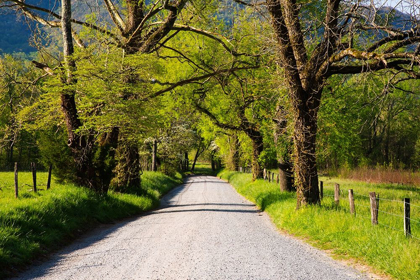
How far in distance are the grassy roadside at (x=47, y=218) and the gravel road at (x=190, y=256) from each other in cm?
42

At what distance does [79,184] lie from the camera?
1323cm

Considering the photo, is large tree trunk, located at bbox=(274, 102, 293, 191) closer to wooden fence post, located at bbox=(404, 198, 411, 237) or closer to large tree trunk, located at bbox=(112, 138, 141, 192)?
large tree trunk, located at bbox=(112, 138, 141, 192)

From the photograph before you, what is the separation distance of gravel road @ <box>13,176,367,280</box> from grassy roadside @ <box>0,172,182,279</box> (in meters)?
0.42

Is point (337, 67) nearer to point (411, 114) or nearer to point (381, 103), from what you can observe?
point (381, 103)

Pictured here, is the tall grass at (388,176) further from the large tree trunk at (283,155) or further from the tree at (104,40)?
the tree at (104,40)

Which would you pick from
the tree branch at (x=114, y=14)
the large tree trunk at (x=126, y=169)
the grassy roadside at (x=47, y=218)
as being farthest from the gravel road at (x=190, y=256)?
the tree branch at (x=114, y=14)

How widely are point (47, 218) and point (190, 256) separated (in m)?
4.49

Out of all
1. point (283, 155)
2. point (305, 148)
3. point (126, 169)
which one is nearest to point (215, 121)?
point (283, 155)

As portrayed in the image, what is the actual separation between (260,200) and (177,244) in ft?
29.4

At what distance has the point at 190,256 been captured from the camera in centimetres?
688

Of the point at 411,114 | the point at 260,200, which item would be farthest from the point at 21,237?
the point at 411,114

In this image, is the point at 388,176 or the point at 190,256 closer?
the point at 190,256

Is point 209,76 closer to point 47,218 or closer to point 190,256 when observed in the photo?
point 47,218

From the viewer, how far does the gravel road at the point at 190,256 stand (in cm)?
581
